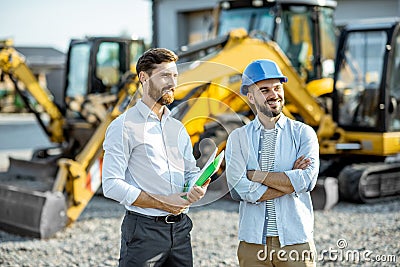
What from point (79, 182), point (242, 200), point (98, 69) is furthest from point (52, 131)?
point (242, 200)

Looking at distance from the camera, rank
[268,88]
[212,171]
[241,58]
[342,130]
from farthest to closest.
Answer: [342,130] < [241,58] < [268,88] < [212,171]

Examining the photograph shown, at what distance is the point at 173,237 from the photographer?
322 cm

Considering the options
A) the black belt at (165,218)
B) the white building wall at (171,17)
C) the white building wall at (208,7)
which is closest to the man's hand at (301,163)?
the black belt at (165,218)

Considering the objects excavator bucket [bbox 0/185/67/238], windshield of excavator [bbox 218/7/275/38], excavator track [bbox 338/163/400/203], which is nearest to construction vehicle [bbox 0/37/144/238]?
windshield of excavator [bbox 218/7/275/38]

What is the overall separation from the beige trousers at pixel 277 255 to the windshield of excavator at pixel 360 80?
5920 mm

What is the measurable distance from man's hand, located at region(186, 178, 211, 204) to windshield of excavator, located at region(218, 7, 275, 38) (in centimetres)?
654

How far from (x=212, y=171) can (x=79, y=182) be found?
4.36 metres

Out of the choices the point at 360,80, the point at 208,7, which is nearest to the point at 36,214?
the point at 360,80

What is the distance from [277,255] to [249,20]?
274 inches

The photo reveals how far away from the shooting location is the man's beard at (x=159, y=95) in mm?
3121

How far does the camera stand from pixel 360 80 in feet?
29.6

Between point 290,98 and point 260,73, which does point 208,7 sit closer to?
point 290,98

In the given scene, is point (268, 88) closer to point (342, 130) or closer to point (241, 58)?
point (241, 58)

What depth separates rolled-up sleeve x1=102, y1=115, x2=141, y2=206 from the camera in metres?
3.06
